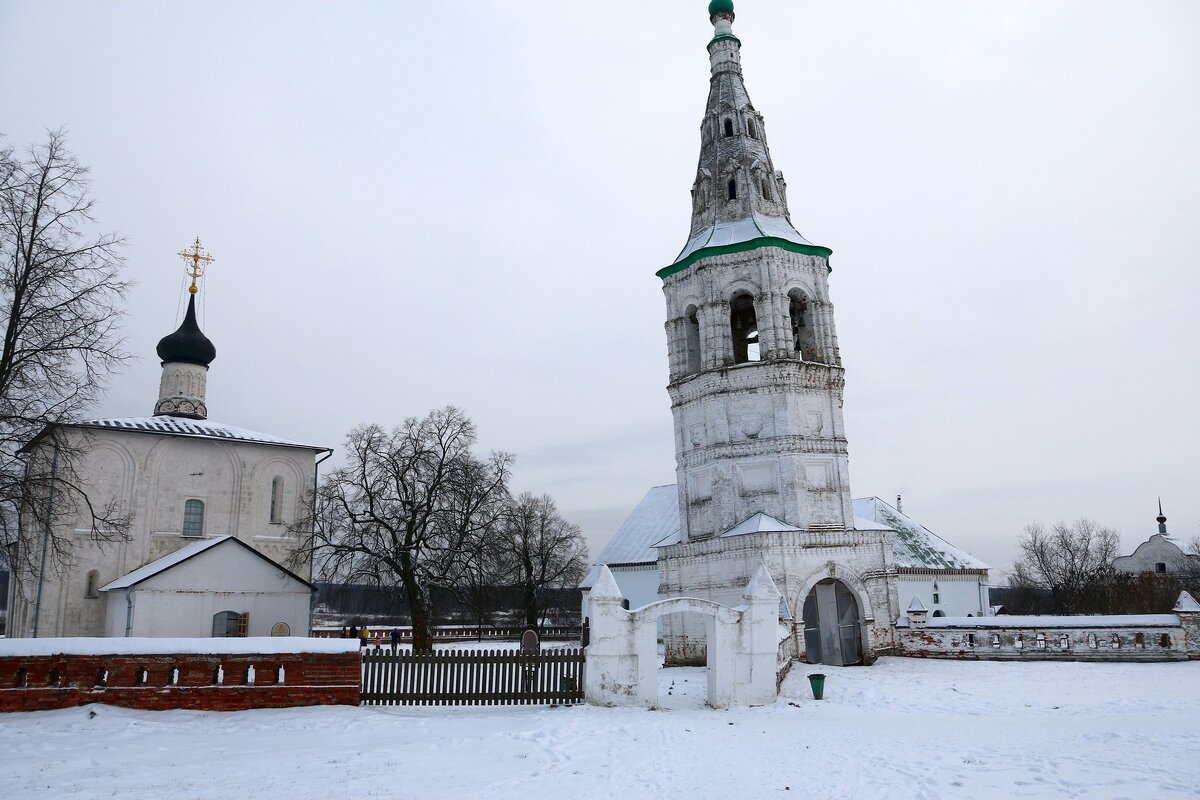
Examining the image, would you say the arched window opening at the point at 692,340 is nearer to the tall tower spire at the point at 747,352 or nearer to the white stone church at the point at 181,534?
the tall tower spire at the point at 747,352

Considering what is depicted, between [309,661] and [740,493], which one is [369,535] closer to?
[740,493]

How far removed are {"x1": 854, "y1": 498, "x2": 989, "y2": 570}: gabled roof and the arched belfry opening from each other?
31.2 feet

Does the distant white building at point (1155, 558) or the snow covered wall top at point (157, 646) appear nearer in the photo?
the snow covered wall top at point (157, 646)

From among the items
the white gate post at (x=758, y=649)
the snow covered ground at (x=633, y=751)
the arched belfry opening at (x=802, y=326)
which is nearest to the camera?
the snow covered ground at (x=633, y=751)

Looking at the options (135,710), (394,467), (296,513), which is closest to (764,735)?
(135,710)

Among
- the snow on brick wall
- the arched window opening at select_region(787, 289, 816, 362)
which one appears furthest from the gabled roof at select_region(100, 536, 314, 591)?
the snow on brick wall

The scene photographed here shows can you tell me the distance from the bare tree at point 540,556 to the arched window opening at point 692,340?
2640 cm

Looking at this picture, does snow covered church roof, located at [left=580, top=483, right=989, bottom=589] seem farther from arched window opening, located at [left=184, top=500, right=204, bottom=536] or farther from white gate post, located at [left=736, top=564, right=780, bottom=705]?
arched window opening, located at [left=184, top=500, right=204, bottom=536]

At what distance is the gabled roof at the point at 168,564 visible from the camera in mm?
26547

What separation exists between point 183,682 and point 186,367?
26459mm

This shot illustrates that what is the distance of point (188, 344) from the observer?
35906 mm

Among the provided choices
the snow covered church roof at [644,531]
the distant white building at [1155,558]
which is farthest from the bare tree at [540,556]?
the distant white building at [1155,558]

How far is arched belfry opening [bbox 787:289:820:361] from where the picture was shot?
27422mm

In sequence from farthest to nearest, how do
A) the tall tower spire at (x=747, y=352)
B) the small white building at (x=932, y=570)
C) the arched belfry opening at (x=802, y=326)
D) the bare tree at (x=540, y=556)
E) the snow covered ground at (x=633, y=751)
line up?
the bare tree at (x=540, y=556), the small white building at (x=932, y=570), the arched belfry opening at (x=802, y=326), the tall tower spire at (x=747, y=352), the snow covered ground at (x=633, y=751)
